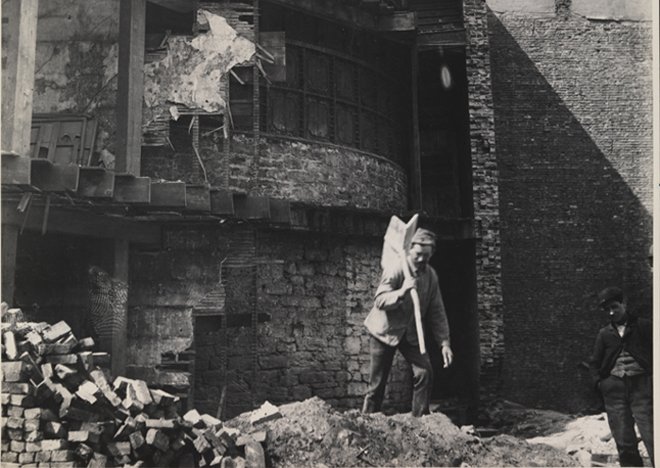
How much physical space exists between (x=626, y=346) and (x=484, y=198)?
6.17 meters

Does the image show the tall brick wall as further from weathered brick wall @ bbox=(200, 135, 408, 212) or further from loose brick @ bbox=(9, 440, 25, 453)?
loose brick @ bbox=(9, 440, 25, 453)

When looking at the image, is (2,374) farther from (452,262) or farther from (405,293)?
(452,262)

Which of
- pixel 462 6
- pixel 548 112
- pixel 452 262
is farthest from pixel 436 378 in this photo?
pixel 462 6

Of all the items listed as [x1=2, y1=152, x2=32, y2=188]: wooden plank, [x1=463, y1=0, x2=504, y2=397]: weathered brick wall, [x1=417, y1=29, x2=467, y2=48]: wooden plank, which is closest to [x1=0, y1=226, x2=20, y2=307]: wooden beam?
[x1=2, y1=152, x2=32, y2=188]: wooden plank

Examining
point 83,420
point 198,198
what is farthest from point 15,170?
point 83,420

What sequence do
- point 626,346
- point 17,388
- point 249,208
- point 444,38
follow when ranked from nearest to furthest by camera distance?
point 17,388
point 626,346
point 249,208
point 444,38

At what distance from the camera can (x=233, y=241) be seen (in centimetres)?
1073

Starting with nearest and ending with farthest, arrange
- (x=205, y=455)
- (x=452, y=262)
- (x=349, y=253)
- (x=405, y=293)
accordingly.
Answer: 1. (x=205, y=455)
2. (x=405, y=293)
3. (x=349, y=253)
4. (x=452, y=262)

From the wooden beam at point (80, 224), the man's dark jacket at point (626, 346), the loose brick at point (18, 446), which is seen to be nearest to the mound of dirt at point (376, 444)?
the man's dark jacket at point (626, 346)

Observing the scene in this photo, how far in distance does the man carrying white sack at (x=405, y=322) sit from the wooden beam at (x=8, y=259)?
13.1 feet

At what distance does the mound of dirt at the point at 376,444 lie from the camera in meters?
7.95

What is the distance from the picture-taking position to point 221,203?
9.48m

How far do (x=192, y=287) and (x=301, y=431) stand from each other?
3.00 m

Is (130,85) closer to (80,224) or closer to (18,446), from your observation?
(80,224)
